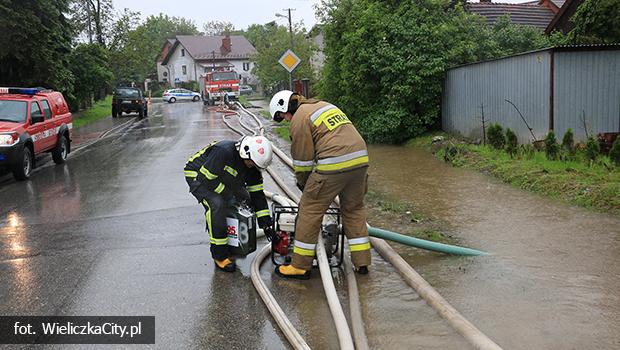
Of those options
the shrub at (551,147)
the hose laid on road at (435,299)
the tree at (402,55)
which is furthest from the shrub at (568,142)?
the tree at (402,55)

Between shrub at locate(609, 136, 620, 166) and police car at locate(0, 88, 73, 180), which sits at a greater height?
police car at locate(0, 88, 73, 180)

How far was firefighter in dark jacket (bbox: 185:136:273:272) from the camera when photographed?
5.84m

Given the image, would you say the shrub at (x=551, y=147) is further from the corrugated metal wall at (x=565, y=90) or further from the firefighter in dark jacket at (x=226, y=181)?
the firefighter in dark jacket at (x=226, y=181)

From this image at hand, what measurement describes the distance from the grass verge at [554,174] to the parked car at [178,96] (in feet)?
165

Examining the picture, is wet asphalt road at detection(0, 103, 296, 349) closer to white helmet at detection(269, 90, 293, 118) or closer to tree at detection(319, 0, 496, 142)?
white helmet at detection(269, 90, 293, 118)

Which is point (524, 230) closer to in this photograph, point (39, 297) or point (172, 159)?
point (39, 297)

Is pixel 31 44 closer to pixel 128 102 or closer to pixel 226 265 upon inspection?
pixel 128 102

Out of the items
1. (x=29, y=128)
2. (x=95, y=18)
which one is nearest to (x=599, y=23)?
(x=29, y=128)

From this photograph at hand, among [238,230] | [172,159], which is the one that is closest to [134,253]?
[238,230]

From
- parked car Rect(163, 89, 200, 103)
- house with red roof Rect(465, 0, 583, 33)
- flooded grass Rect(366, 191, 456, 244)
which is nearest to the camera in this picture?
flooded grass Rect(366, 191, 456, 244)

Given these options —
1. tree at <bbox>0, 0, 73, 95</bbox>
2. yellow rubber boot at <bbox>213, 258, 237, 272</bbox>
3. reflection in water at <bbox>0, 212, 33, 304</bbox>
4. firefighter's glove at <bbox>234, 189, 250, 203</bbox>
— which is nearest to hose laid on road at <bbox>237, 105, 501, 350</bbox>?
firefighter's glove at <bbox>234, 189, 250, 203</bbox>

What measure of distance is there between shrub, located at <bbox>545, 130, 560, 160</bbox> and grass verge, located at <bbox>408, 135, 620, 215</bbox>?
15 cm

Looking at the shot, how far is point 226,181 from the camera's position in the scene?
19.5ft

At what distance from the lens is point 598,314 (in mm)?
4547
